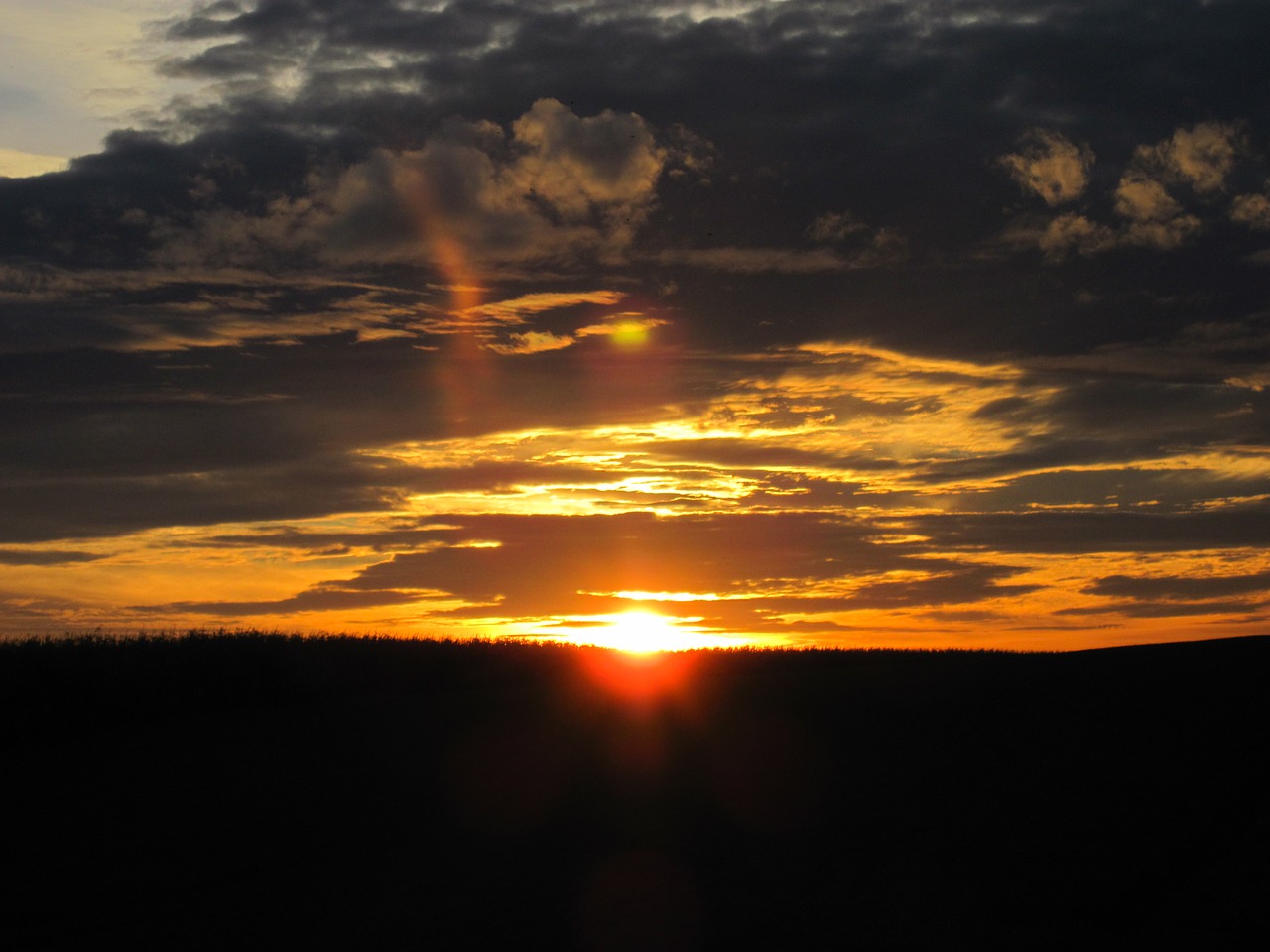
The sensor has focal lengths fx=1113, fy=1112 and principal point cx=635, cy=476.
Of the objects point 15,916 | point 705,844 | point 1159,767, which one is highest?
point 1159,767

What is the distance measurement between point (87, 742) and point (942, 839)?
14365 mm

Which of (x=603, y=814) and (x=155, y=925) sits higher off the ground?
(x=603, y=814)

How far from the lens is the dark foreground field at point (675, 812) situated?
8969mm

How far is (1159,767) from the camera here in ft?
35.9

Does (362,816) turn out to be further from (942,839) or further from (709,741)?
(942,839)

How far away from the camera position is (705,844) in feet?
36.7

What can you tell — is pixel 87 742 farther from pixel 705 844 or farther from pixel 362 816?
pixel 705 844

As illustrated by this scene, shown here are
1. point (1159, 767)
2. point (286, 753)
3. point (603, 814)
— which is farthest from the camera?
point (286, 753)

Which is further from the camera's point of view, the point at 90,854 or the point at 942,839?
the point at 90,854

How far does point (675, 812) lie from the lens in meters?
12.3

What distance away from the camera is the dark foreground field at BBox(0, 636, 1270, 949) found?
8.97 metres

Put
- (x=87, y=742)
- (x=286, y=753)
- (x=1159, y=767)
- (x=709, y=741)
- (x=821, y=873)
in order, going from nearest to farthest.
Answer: (x=821, y=873)
(x=1159, y=767)
(x=709, y=741)
(x=286, y=753)
(x=87, y=742)

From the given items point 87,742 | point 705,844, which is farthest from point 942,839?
point 87,742

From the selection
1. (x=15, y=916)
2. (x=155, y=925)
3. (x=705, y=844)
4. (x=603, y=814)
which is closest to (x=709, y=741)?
(x=603, y=814)
